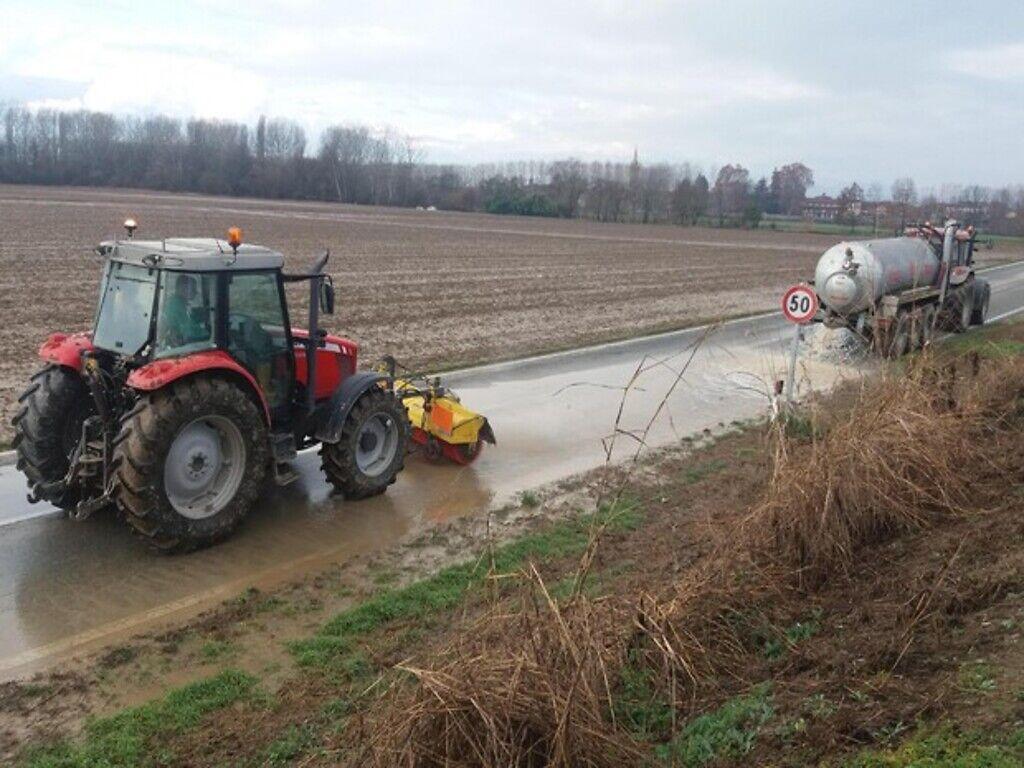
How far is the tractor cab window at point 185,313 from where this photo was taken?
7152mm

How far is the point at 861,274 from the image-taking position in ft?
60.0

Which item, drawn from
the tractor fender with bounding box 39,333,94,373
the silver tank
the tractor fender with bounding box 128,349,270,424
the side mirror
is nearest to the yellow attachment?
the side mirror

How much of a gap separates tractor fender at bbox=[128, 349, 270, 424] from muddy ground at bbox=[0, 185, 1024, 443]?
4.20m

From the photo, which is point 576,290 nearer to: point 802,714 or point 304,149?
point 802,714

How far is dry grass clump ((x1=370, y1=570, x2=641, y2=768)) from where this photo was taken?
376cm

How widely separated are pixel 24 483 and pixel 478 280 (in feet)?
66.9

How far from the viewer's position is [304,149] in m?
126

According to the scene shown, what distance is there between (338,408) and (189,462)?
1.52m

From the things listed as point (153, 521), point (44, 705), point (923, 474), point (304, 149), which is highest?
point (304, 149)

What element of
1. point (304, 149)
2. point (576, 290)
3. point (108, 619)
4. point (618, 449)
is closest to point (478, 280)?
point (576, 290)

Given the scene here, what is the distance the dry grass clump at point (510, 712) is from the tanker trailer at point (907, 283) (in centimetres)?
1258

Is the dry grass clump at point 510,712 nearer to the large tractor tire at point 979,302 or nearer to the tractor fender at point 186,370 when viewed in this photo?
the tractor fender at point 186,370

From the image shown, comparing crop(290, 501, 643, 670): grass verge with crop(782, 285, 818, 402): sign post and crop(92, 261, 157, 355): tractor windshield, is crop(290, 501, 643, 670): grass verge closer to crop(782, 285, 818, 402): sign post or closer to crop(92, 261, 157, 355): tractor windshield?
crop(92, 261, 157, 355): tractor windshield

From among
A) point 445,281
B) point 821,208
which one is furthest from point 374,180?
point 445,281
